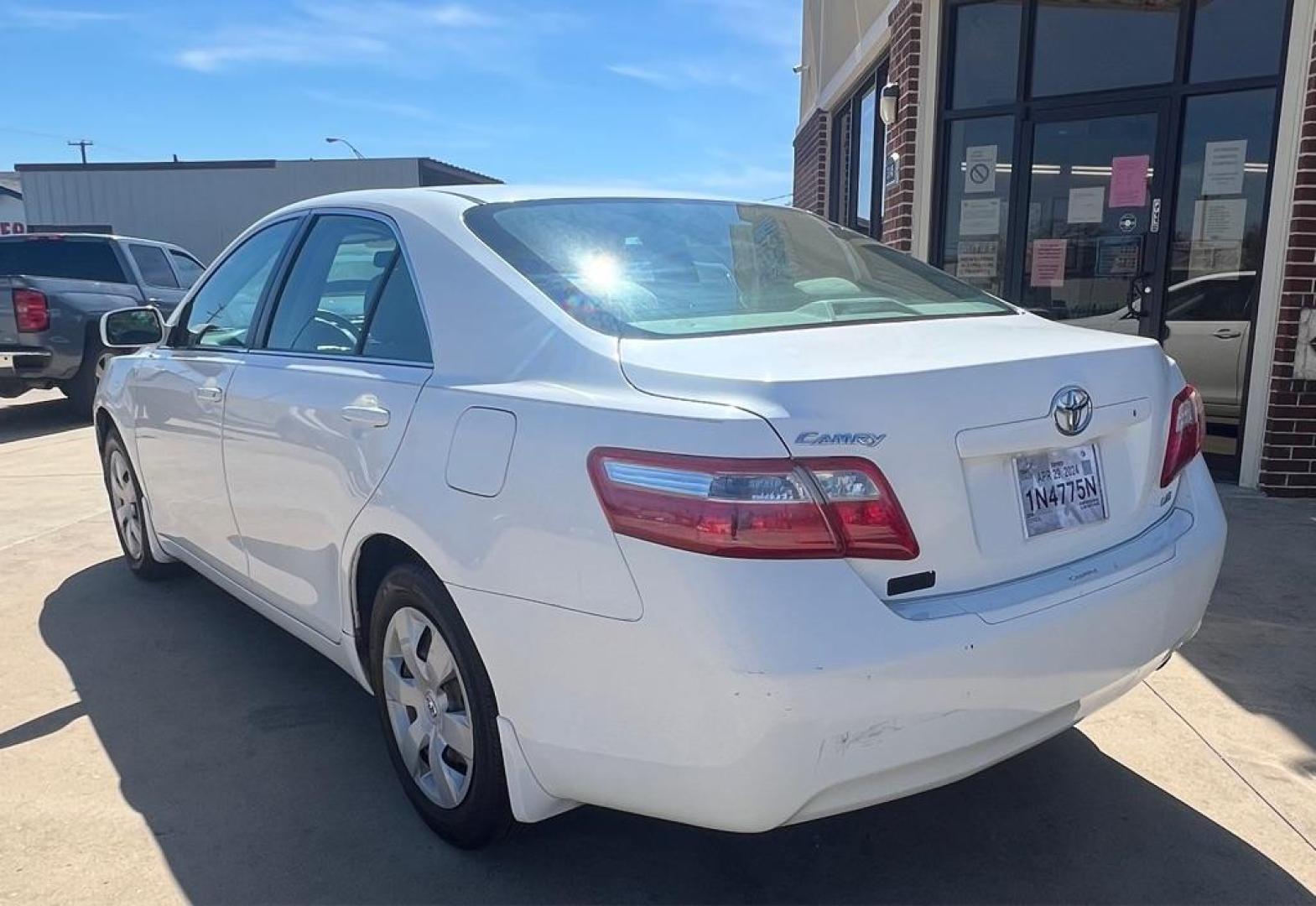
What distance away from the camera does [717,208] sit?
10.3 feet

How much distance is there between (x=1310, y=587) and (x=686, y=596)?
3.72 metres

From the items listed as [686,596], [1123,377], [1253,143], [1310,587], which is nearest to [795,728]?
[686,596]

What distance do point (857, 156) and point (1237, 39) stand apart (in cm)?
508

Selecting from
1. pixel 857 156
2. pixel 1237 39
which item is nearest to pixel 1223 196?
pixel 1237 39

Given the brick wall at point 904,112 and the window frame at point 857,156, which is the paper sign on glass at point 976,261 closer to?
the brick wall at point 904,112

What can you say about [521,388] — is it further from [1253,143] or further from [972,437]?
[1253,143]

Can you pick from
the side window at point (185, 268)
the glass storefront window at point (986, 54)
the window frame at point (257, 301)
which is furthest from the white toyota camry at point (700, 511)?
the side window at point (185, 268)

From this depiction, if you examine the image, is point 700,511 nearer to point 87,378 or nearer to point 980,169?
point 980,169

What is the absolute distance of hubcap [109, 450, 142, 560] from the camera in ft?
14.8

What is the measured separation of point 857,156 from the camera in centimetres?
1113

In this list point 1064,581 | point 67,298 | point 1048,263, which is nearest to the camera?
point 1064,581

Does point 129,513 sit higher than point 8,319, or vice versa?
point 8,319

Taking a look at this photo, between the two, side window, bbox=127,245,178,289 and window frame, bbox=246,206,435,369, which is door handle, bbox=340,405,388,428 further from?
side window, bbox=127,245,178,289

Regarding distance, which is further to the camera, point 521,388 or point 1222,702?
point 1222,702
